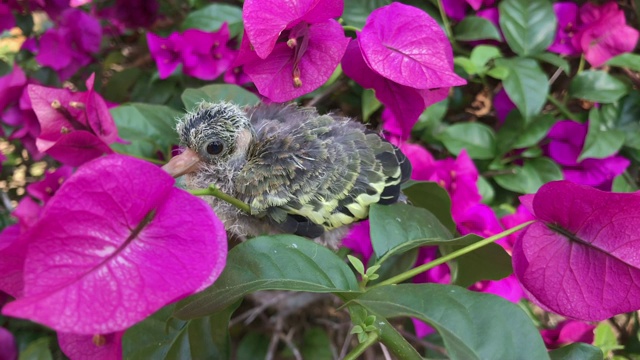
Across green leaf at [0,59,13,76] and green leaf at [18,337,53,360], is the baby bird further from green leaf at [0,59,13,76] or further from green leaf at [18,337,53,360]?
green leaf at [0,59,13,76]

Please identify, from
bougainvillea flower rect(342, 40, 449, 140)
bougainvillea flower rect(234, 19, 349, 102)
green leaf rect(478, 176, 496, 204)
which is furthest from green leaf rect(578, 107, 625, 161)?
bougainvillea flower rect(234, 19, 349, 102)

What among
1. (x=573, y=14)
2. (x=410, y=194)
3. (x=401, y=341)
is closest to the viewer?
(x=401, y=341)

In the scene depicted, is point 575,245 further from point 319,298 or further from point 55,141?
point 319,298

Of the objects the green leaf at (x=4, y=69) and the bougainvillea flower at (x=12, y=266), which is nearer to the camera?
the bougainvillea flower at (x=12, y=266)

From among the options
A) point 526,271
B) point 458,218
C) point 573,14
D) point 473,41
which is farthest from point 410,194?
point 573,14

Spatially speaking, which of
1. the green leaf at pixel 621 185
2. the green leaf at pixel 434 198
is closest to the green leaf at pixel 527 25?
the green leaf at pixel 621 185

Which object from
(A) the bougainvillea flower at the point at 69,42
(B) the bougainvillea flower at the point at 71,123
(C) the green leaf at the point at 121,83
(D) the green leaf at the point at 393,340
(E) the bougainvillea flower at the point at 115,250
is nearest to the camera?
(E) the bougainvillea flower at the point at 115,250

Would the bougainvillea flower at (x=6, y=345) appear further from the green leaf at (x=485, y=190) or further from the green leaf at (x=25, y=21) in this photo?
the green leaf at (x=485, y=190)

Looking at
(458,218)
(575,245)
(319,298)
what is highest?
(575,245)
